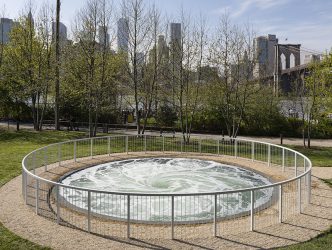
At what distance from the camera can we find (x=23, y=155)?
2073 cm

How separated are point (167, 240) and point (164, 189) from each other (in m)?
5.37

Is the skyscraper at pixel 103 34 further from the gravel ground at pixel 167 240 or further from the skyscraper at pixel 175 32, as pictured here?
the gravel ground at pixel 167 240

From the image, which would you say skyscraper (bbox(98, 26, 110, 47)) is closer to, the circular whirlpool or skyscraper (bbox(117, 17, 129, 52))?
skyscraper (bbox(117, 17, 129, 52))

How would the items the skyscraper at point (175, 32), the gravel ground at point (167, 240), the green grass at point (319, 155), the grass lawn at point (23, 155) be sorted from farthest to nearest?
the skyscraper at point (175, 32) → the green grass at point (319, 155) → the grass lawn at point (23, 155) → the gravel ground at point (167, 240)

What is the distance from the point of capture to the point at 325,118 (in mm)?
28125

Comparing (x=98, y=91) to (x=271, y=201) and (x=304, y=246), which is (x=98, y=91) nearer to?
(x=271, y=201)

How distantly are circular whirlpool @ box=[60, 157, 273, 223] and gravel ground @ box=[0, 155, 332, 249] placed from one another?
903 mm

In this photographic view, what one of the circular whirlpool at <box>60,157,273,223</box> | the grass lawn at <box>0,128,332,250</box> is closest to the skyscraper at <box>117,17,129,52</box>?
the grass lawn at <box>0,128,332,250</box>

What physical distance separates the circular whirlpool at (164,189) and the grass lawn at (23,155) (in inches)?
77.8

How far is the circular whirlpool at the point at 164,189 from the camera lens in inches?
409

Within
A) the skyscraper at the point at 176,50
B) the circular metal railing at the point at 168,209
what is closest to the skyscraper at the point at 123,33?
the skyscraper at the point at 176,50

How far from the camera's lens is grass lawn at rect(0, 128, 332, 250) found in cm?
867

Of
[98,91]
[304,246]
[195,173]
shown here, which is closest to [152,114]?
[98,91]

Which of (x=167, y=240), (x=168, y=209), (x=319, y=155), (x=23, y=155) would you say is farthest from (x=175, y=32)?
(x=167, y=240)
